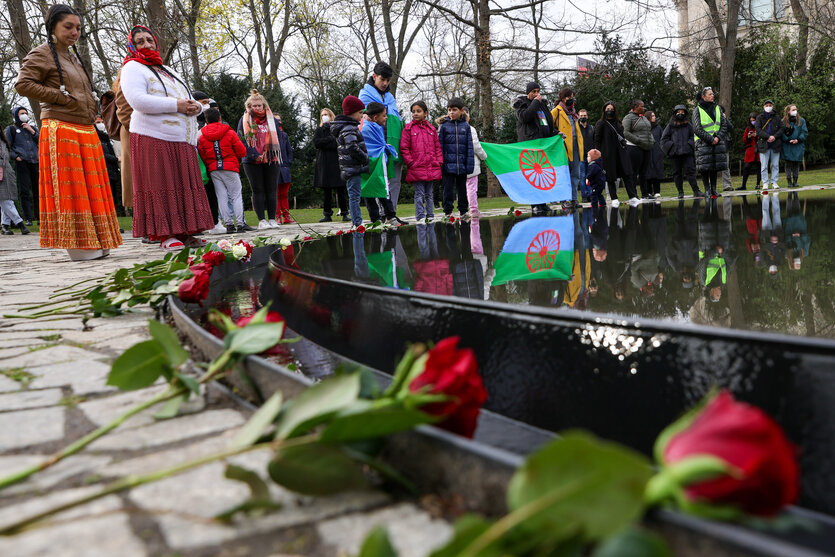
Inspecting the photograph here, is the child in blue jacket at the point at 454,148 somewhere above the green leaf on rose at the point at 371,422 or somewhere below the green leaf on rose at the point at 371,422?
above

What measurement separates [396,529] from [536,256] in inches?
158

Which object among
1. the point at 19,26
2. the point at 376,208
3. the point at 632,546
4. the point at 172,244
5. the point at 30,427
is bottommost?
the point at 30,427

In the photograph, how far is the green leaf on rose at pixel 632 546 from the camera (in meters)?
0.56

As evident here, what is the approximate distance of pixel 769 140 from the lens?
15461 millimetres

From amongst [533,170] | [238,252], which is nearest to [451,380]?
[238,252]

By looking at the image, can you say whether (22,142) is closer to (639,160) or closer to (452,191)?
(452,191)

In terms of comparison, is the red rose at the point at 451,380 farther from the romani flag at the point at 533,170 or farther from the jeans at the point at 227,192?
the romani flag at the point at 533,170

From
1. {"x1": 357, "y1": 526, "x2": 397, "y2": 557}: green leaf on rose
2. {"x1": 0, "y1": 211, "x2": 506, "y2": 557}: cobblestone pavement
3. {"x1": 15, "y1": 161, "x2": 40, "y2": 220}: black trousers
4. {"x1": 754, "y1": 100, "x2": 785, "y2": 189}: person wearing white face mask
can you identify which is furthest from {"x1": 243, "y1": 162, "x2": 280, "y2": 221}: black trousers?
{"x1": 754, "y1": 100, "x2": 785, "y2": 189}: person wearing white face mask

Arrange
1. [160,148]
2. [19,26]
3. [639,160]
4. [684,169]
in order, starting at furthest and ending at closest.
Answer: [19,26], [684,169], [639,160], [160,148]

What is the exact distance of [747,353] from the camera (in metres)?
1.27

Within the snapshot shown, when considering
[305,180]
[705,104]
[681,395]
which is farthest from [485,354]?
[305,180]

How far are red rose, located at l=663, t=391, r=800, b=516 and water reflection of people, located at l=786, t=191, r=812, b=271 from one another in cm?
351

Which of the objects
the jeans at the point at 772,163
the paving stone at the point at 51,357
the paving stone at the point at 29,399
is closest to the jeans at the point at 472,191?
the jeans at the point at 772,163

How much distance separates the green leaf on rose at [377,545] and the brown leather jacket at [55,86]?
6.18 m
